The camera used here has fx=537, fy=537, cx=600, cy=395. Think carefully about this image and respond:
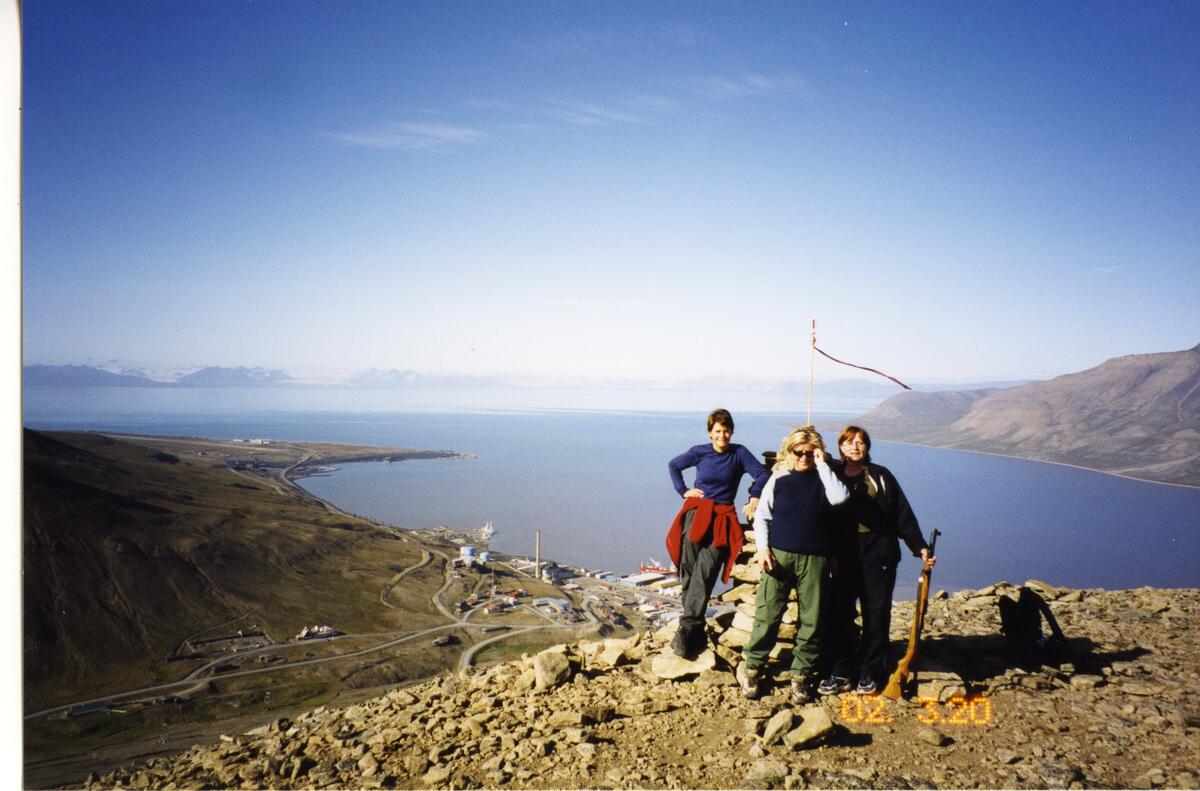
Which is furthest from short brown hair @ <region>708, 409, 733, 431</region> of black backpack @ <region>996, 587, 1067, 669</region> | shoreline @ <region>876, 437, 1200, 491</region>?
shoreline @ <region>876, 437, 1200, 491</region>

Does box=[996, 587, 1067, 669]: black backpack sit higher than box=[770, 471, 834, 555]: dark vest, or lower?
lower

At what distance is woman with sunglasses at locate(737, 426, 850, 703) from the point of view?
4281 millimetres

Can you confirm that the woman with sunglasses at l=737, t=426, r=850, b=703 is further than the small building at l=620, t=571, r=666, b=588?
No

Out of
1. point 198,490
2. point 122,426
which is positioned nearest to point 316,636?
point 198,490

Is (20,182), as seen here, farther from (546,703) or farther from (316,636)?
(316,636)

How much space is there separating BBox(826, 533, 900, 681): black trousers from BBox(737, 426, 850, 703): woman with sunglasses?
327mm

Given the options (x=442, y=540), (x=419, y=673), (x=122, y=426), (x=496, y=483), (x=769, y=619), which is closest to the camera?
(x=769, y=619)

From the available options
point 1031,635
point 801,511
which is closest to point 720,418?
point 801,511

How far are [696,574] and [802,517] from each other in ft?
4.13

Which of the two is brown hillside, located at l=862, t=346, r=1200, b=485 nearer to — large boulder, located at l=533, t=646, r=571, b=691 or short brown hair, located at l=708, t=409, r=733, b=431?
short brown hair, located at l=708, t=409, r=733, b=431

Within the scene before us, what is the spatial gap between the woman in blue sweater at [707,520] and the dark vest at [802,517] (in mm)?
386

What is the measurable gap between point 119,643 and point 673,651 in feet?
188

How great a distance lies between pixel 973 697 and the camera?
456 cm
